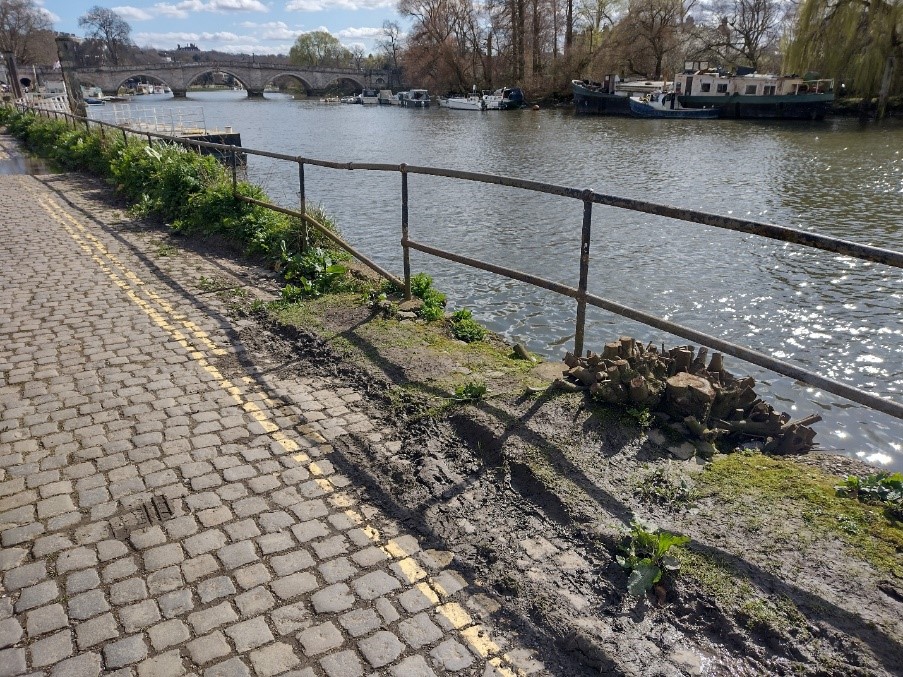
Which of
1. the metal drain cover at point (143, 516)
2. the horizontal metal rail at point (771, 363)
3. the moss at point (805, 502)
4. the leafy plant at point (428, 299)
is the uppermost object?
the horizontal metal rail at point (771, 363)

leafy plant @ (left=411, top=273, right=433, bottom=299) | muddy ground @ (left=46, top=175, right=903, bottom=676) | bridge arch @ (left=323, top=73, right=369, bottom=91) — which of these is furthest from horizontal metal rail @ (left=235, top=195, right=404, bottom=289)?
bridge arch @ (left=323, top=73, right=369, bottom=91)

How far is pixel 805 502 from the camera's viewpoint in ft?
12.5

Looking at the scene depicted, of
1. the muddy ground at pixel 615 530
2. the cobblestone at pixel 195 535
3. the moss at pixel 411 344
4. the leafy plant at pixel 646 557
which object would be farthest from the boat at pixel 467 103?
the leafy plant at pixel 646 557

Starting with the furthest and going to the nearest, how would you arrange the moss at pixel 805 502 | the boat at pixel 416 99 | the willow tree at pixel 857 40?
1. the boat at pixel 416 99
2. the willow tree at pixel 857 40
3. the moss at pixel 805 502

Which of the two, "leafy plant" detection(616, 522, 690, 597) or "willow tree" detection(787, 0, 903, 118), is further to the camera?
"willow tree" detection(787, 0, 903, 118)

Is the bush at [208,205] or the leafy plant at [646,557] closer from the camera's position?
the leafy plant at [646,557]

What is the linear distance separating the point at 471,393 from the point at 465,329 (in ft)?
5.63

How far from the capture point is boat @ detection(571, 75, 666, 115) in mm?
55441

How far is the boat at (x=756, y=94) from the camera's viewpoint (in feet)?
149

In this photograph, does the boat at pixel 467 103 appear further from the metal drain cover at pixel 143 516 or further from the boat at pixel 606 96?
the metal drain cover at pixel 143 516

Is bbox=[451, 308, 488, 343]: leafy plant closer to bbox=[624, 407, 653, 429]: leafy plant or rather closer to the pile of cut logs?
the pile of cut logs

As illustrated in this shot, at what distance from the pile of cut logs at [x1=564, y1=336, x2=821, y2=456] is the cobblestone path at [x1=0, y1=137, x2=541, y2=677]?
5.69 ft

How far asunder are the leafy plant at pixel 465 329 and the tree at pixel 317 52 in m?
146

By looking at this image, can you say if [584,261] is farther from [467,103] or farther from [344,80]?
[344,80]
